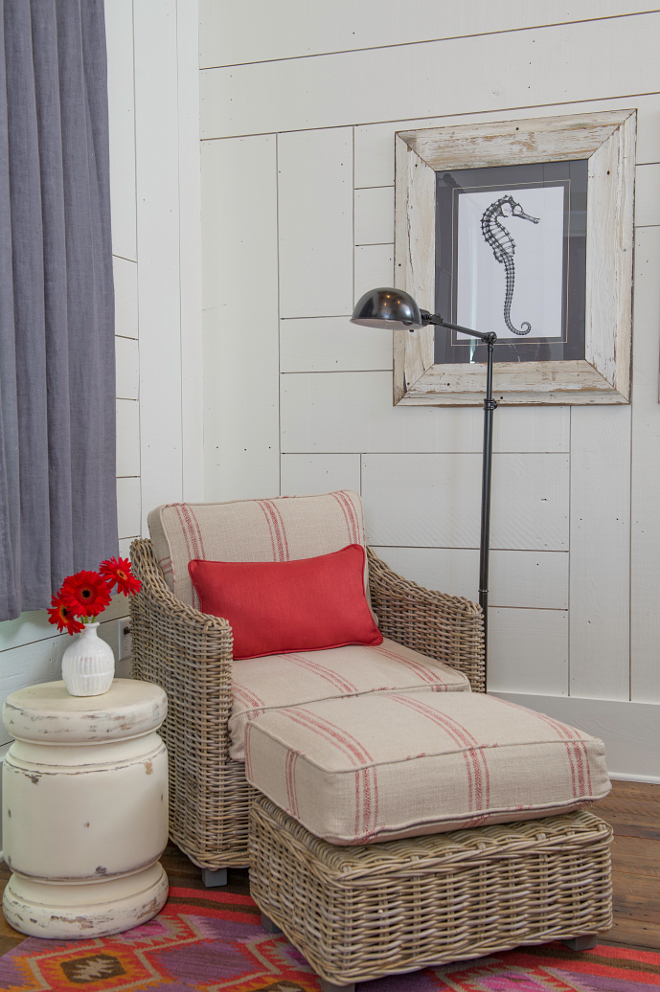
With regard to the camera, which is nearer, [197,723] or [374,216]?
[197,723]

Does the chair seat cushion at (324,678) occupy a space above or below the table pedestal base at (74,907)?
above

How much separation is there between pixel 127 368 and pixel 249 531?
639mm

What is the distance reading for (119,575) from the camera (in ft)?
6.10

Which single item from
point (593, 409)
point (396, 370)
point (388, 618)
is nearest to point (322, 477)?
point (396, 370)

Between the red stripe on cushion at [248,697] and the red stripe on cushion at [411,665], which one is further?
the red stripe on cushion at [411,665]

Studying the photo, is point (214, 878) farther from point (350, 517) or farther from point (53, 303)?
point (53, 303)

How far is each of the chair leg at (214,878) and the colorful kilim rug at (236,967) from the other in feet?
0.49

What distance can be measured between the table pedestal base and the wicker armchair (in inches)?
7.5

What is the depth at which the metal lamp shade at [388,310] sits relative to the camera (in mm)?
2162

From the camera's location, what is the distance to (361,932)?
1444 millimetres

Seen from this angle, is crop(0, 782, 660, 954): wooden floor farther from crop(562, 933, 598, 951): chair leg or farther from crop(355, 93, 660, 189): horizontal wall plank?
crop(355, 93, 660, 189): horizontal wall plank

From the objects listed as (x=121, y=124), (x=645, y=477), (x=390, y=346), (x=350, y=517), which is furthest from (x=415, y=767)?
(x=121, y=124)

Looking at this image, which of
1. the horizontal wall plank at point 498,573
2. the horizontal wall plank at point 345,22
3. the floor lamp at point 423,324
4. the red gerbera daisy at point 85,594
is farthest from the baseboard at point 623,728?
the horizontal wall plank at point 345,22

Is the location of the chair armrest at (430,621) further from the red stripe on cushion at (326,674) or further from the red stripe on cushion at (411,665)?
the red stripe on cushion at (326,674)
